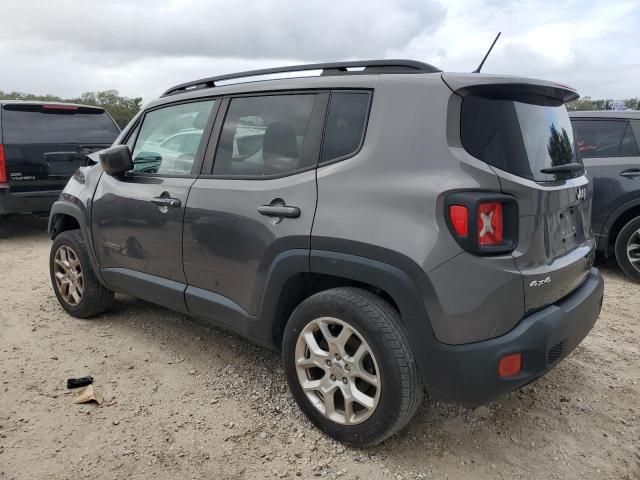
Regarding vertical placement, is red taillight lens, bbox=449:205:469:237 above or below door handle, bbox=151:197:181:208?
above

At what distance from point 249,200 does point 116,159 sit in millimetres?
1227

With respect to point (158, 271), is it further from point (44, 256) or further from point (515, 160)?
point (44, 256)

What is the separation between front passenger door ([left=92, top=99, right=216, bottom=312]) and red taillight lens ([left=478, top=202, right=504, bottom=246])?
5.74 ft

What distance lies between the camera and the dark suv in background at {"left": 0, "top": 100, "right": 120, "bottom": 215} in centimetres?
664

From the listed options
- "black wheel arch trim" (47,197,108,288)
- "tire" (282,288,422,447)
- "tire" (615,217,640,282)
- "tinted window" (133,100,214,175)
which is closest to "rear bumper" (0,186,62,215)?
"black wheel arch trim" (47,197,108,288)

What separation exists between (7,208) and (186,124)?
4441 mm

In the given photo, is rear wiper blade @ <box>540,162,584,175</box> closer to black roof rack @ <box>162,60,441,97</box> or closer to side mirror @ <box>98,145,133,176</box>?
black roof rack @ <box>162,60,441,97</box>

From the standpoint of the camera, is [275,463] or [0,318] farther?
[0,318]

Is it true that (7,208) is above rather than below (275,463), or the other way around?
above

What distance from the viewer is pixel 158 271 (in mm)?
3439

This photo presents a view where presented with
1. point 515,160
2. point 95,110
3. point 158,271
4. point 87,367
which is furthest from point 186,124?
point 95,110

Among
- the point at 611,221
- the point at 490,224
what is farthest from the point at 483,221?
the point at 611,221

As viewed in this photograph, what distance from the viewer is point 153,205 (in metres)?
3.36

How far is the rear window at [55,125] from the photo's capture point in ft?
22.0
